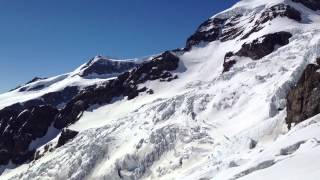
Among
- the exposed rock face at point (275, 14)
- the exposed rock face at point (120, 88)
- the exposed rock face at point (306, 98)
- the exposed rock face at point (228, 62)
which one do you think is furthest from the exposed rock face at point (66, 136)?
the exposed rock face at point (306, 98)

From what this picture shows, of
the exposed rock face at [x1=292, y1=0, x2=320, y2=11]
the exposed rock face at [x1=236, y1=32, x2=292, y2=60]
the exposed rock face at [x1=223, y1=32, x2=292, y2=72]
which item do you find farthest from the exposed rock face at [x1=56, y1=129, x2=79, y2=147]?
the exposed rock face at [x1=292, y1=0, x2=320, y2=11]

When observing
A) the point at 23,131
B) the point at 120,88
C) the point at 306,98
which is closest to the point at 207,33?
the point at 120,88

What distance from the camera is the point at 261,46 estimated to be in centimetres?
9975

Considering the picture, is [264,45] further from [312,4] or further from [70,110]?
[70,110]

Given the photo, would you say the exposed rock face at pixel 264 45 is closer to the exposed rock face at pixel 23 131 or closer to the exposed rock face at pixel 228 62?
the exposed rock face at pixel 228 62

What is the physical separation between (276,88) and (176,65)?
61.2 meters

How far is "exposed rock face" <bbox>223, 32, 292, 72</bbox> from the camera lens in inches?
3863

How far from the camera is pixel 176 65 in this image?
12456 centimetres

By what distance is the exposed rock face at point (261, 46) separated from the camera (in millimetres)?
98125

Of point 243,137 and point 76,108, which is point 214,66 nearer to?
point 76,108

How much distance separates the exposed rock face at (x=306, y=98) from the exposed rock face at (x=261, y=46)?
4577 cm

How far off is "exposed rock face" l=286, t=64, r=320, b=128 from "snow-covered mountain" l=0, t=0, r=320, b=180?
0.13 meters

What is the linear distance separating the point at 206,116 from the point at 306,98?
26.5m

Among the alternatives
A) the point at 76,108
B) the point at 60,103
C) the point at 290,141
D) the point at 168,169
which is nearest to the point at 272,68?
the point at 168,169
